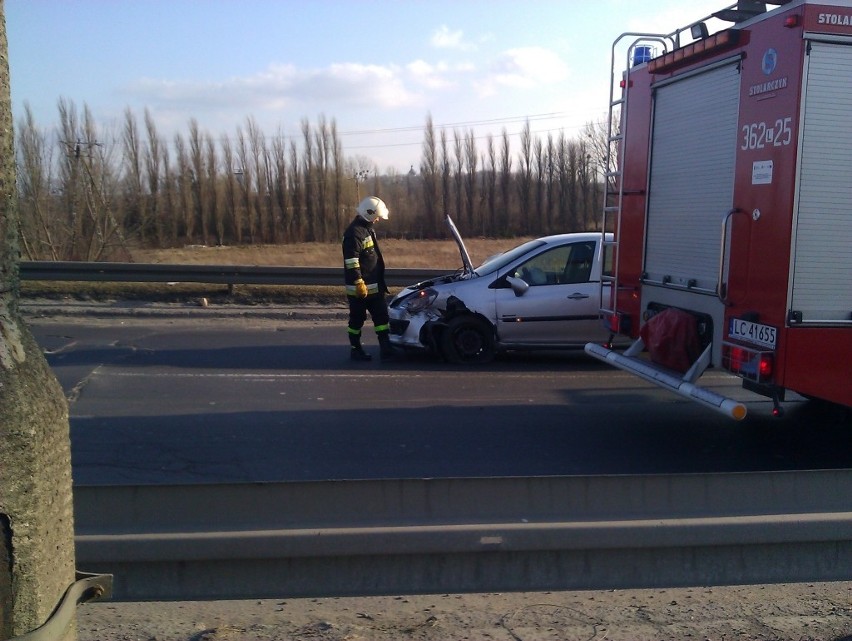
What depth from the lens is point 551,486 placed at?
10.4 feet

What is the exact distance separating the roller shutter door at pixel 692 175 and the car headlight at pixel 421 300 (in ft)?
11.9

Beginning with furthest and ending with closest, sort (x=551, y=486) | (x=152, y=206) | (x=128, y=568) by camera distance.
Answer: (x=152, y=206)
(x=551, y=486)
(x=128, y=568)

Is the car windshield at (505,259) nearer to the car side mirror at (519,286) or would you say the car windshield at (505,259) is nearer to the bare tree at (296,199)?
the car side mirror at (519,286)

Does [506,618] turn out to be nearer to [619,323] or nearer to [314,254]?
[619,323]

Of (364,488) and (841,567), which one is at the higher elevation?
(364,488)

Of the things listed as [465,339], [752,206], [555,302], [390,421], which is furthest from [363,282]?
[752,206]

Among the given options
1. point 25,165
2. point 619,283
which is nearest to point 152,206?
point 25,165

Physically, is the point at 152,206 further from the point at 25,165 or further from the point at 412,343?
the point at 412,343

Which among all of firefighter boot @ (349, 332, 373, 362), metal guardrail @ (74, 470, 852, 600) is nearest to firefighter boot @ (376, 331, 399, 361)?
firefighter boot @ (349, 332, 373, 362)

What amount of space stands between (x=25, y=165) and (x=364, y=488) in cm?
2493

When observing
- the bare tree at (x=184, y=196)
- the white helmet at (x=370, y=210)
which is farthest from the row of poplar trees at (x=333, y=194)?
the white helmet at (x=370, y=210)

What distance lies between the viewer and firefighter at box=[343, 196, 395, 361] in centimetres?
1066

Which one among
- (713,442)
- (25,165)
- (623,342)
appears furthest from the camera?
(25,165)

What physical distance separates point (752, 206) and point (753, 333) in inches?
34.0
